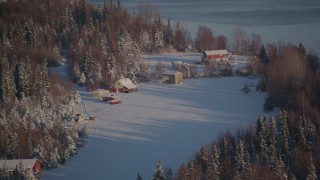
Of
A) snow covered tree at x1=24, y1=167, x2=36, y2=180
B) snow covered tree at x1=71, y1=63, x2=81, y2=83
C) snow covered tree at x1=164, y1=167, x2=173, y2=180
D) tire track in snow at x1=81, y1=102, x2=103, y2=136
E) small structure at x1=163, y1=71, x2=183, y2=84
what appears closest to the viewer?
snow covered tree at x1=24, y1=167, x2=36, y2=180

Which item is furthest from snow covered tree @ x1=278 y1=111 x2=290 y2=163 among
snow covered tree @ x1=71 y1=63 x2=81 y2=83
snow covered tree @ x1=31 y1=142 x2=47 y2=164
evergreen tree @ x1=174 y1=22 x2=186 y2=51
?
evergreen tree @ x1=174 y1=22 x2=186 y2=51

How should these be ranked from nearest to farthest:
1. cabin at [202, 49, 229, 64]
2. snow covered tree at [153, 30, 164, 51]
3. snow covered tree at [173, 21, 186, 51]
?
cabin at [202, 49, 229, 64]
snow covered tree at [153, 30, 164, 51]
snow covered tree at [173, 21, 186, 51]

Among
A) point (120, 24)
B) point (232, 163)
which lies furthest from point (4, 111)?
point (120, 24)

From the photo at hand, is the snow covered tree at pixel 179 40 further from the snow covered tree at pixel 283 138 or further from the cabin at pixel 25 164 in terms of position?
the cabin at pixel 25 164

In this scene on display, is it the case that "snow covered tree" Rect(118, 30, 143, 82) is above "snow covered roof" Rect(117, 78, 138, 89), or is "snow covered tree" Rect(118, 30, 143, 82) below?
Result: above

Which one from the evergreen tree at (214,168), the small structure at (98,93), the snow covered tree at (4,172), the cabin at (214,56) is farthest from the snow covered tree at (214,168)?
the cabin at (214,56)

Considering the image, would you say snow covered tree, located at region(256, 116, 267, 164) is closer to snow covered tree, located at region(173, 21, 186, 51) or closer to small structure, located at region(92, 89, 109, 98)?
small structure, located at region(92, 89, 109, 98)

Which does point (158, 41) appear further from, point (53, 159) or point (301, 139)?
point (301, 139)

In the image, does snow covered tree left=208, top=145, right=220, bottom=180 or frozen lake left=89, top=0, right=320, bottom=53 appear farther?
frozen lake left=89, top=0, right=320, bottom=53
